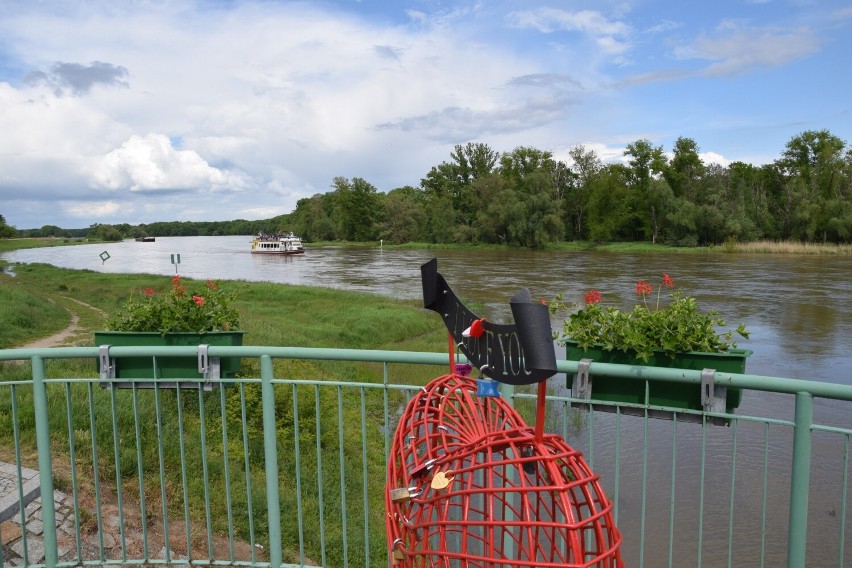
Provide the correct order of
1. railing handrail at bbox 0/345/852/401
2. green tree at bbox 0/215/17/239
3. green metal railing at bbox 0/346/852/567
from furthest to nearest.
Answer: green tree at bbox 0/215/17/239
green metal railing at bbox 0/346/852/567
railing handrail at bbox 0/345/852/401

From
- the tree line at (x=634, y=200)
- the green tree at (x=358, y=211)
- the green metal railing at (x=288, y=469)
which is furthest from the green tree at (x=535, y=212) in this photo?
the green metal railing at (x=288, y=469)

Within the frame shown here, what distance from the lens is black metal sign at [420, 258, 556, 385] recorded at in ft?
5.41

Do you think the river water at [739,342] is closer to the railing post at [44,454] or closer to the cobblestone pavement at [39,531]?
the railing post at [44,454]

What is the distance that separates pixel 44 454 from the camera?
348 cm

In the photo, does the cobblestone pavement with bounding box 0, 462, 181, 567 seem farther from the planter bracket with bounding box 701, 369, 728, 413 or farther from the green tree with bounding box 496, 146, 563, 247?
the green tree with bounding box 496, 146, 563, 247

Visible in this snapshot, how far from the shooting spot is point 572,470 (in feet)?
5.83

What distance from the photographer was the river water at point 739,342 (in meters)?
7.79

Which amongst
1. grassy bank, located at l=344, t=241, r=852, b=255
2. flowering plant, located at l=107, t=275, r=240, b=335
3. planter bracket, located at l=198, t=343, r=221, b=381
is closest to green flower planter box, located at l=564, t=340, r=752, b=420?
planter bracket, located at l=198, t=343, r=221, b=381

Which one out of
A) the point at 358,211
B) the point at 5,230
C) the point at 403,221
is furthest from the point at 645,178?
the point at 5,230

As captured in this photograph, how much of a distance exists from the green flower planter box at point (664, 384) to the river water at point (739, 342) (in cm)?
18

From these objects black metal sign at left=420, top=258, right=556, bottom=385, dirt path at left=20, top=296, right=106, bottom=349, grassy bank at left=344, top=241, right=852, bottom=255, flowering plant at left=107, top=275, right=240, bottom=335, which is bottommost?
grassy bank at left=344, top=241, right=852, bottom=255

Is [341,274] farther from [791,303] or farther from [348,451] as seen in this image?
[348,451]

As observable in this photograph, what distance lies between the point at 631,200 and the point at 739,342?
5525 cm

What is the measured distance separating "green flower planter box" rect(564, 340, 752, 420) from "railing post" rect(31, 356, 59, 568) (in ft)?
8.57
